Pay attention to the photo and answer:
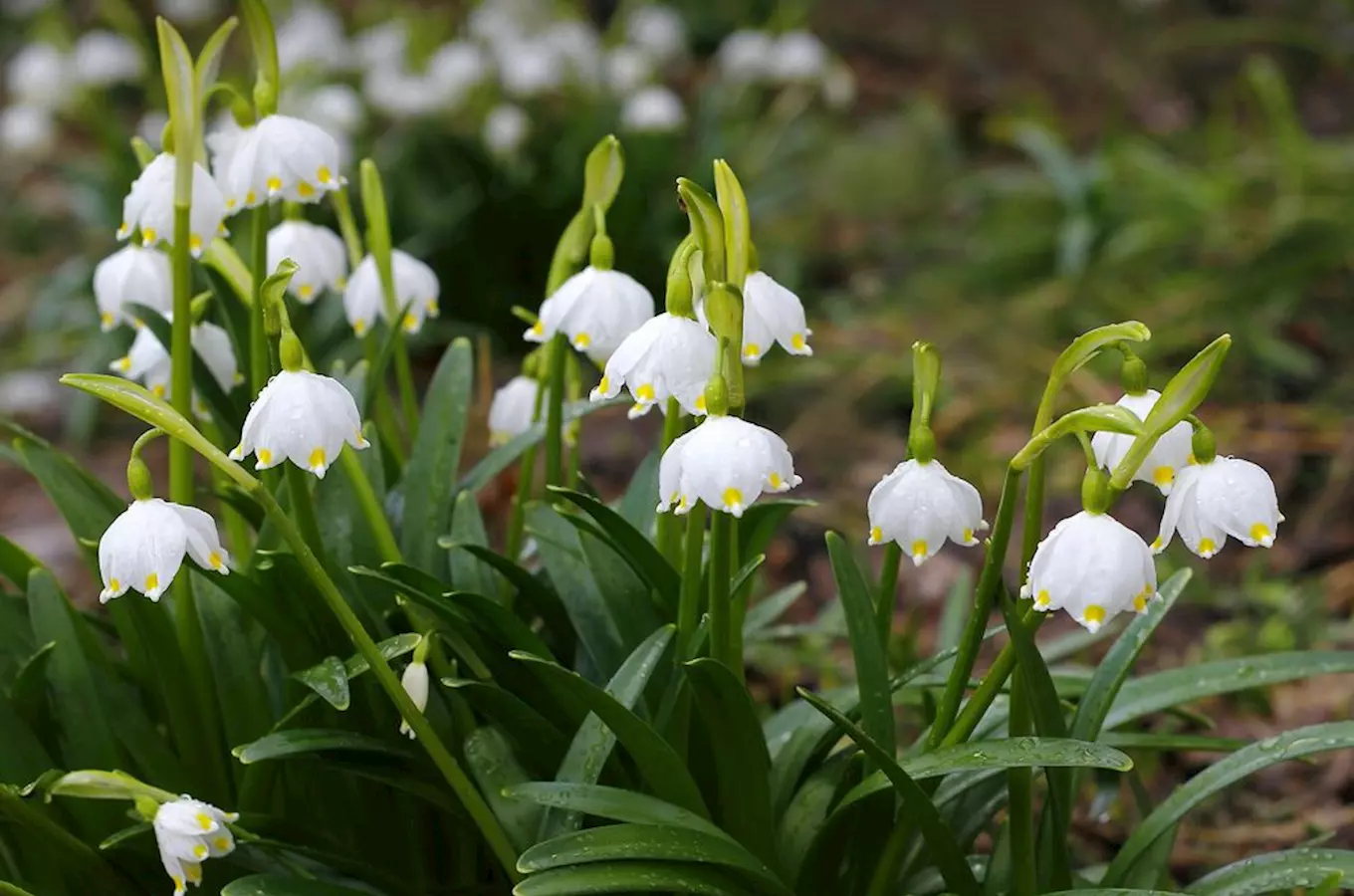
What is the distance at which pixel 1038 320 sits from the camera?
404 centimetres

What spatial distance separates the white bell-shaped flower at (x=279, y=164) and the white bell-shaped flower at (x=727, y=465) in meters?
0.55

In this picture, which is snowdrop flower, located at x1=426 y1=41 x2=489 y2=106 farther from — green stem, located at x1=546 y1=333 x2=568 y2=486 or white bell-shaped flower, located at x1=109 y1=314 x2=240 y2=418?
green stem, located at x1=546 y1=333 x2=568 y2=486

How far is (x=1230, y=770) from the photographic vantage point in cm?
147

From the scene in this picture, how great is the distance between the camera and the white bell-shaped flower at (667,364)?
1.24 m

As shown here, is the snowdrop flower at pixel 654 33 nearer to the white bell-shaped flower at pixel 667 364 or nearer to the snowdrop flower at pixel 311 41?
the snowdrop flower at pixel 311 41

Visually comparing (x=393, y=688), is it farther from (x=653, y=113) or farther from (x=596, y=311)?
(x=653, y=113)

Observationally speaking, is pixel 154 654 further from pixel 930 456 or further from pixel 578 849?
pixel 930 456

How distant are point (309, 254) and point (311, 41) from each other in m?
3.46

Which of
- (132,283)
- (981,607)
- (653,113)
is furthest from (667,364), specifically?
(653,113)

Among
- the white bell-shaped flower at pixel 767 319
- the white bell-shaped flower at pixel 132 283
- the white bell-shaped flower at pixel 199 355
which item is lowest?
the white bell-shaped flower at pixel 767 319

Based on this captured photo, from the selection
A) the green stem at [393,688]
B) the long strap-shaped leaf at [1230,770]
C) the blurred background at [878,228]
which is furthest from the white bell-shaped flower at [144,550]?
the blurred background at [878,228]

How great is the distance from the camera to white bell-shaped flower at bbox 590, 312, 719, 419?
124 cm

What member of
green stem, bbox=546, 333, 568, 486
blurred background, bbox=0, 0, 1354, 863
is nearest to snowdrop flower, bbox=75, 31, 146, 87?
blurred background, bbox=0, 0, 1354, 863

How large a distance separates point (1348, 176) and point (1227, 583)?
173cm
